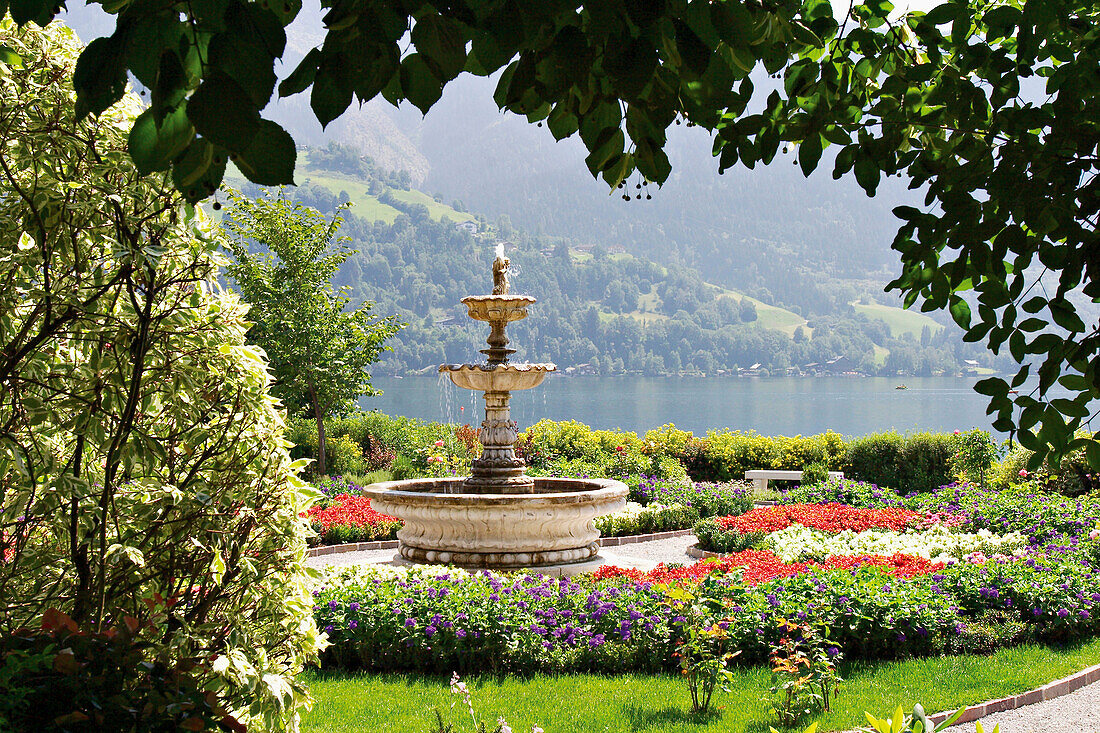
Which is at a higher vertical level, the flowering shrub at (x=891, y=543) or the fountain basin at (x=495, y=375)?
the fountain basin at (x=495, y=375)

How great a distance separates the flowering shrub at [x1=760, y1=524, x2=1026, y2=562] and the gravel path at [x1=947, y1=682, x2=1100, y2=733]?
145 inches

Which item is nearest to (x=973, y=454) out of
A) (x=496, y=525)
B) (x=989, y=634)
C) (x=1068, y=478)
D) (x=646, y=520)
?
(x=1068, y=478)

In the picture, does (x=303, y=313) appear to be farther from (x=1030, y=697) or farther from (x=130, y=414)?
(x=130, y=414)

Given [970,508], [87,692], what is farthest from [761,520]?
[87,692]

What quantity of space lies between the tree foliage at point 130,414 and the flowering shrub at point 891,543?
7838 mm

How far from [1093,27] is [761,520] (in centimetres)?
1108

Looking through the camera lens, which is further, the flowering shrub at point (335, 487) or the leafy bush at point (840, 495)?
the flowering shrub at point (335, 487)

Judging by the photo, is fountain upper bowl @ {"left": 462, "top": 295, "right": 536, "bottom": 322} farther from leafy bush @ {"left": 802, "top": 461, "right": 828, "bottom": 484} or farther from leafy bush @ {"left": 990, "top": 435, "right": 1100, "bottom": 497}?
leafy bush @ {"left": 990, "top": 435, "right": 1100, "bottom": 497}

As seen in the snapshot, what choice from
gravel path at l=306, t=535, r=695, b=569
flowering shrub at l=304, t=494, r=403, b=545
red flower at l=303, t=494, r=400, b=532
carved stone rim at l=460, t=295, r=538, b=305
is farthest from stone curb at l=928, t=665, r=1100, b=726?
flowering shrub at l=304, t=494, r=403, b=545

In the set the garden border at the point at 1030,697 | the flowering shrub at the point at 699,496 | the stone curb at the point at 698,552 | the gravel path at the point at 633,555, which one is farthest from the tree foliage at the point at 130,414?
the flowering shrub at the point at 699,496

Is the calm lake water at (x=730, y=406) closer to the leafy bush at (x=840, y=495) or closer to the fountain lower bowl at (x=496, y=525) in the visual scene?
the leafy bush at (x=840, y=495)

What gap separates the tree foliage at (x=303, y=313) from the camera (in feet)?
63.7

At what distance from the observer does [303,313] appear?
19.6 meters

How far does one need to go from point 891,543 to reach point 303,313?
13.3m
